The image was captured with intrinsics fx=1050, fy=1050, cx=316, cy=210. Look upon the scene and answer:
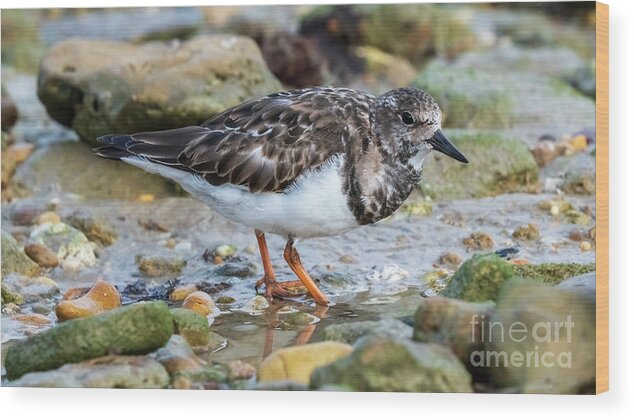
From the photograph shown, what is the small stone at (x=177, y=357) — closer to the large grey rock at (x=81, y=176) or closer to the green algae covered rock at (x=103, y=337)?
the green algae covered rock at (x=103, y=337)

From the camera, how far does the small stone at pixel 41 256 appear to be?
22.5 feet

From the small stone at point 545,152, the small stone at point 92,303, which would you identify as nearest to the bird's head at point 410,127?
the small stone at point 545,152

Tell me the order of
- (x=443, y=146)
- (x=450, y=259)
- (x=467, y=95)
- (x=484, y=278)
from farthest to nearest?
(x=467, y=95) → (x=450, y=259) → (x=443, y=146) → (x=484, y=278)

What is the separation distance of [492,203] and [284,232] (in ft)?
5.29

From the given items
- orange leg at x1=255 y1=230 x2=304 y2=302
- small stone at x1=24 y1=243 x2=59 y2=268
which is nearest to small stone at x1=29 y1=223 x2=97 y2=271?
small stone at x1=24 y1=243 x2=59 y2=268

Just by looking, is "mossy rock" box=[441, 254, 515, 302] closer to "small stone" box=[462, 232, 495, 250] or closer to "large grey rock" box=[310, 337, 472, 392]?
"large grey rock" box=[310, 337, 472, 392]

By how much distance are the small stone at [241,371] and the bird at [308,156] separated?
859mm

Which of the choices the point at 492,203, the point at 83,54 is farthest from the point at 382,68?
the point at 83,54

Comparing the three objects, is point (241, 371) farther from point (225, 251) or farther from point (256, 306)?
point (225, 251)

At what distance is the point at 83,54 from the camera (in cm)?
720

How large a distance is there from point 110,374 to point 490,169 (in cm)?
298

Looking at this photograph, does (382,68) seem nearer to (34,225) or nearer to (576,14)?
(576,14)

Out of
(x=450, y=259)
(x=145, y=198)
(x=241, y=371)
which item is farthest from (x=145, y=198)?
(x=450, y=259)

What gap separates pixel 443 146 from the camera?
592 cm
